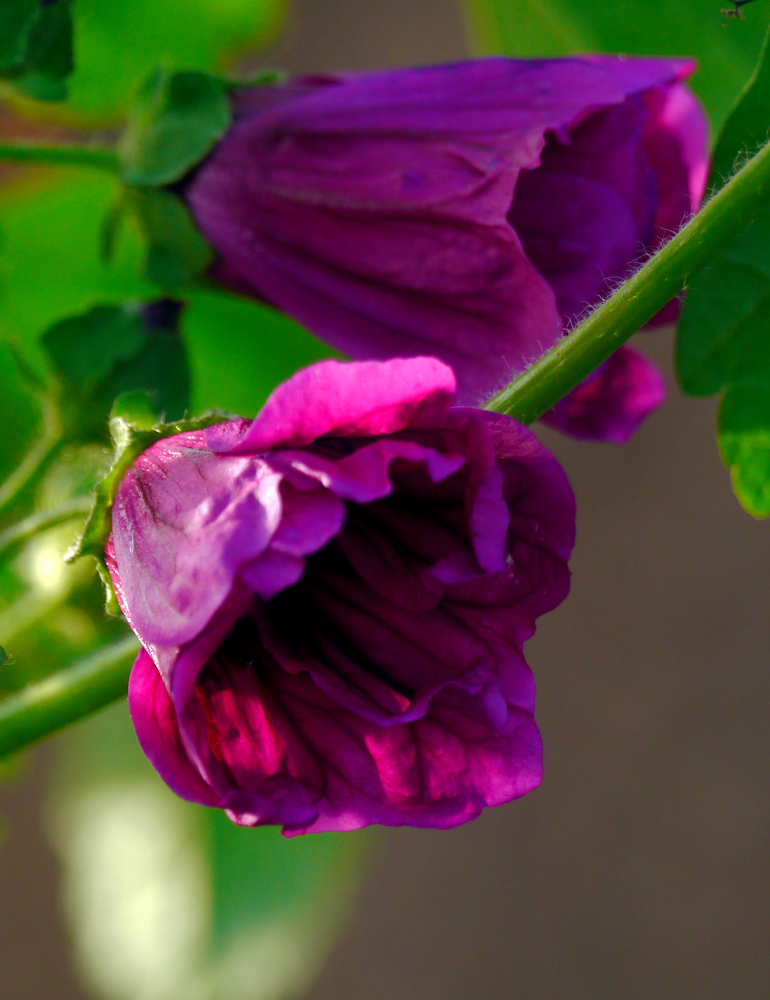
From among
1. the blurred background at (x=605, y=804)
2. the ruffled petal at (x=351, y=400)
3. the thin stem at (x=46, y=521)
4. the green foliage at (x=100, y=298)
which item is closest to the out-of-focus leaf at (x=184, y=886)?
the green foliage at (x=100, y=298)

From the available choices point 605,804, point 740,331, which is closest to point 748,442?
point 740,331

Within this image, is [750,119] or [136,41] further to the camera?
[136,41]

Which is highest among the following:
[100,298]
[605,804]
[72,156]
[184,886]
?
[72,156]

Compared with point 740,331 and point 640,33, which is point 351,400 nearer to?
point 740,331

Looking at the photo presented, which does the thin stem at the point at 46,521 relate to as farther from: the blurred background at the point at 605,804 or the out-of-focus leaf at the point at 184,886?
the blurred background at the point at 605,804

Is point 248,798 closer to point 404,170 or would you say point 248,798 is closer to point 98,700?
point 98,700

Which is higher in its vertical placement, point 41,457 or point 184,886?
point 41,457

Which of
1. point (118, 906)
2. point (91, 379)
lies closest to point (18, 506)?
point (91, 379)
